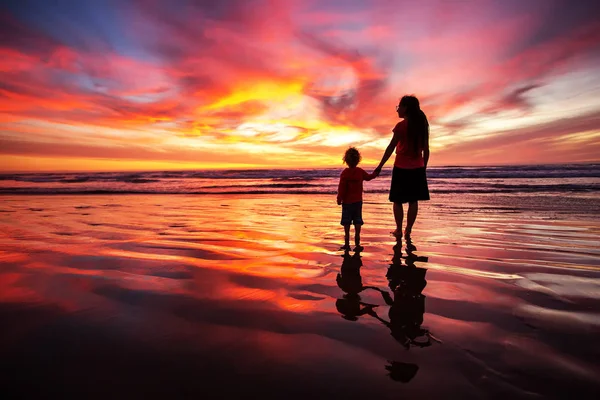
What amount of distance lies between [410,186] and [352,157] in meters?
1.14

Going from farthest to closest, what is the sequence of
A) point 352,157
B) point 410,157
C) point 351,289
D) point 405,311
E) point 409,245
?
point 352,157
point 410,157
point 409,245
point 351,289
point 405,311

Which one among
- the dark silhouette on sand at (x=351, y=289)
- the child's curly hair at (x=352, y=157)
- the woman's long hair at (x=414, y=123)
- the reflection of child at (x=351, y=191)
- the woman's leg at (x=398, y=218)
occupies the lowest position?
the dark silhouette on sand at (x=351, y=289)

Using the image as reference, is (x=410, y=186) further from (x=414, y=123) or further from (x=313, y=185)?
(x=313, y=185)

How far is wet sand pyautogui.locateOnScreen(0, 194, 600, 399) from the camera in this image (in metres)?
1.56

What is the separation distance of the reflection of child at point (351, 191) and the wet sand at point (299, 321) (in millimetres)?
968

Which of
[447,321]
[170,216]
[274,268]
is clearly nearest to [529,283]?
[447,321]

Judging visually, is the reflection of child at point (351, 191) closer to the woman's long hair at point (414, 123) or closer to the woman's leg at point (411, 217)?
the woman's leg at point (411, 217)

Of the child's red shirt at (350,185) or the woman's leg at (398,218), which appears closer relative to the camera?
the woman's leg at (398,218)

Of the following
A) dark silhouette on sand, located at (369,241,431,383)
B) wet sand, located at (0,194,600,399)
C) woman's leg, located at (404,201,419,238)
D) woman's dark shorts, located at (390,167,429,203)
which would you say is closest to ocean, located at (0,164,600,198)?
woman's dark shorts, located at (390,167,429,203)

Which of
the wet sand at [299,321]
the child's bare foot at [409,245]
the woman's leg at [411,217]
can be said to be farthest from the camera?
the woman's leg at [411,217]

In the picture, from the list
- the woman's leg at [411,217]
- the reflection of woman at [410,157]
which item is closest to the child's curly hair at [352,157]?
the reflection of woman at [410,157]

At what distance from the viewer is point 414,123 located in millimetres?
5555

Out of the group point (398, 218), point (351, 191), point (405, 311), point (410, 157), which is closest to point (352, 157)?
point (351, 191)

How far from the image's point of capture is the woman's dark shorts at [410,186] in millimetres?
5617
